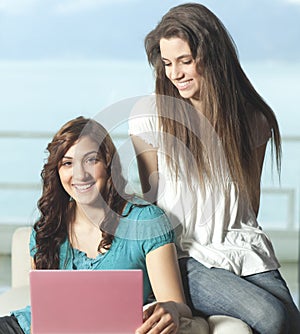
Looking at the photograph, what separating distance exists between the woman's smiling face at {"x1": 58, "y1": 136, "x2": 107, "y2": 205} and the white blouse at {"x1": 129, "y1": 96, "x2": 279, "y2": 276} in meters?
0.12

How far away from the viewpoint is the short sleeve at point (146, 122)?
1809mm

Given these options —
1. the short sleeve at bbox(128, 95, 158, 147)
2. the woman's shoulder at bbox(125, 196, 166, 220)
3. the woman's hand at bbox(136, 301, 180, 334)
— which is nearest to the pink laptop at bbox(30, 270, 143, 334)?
the woman's hand at bbox(136, 301, 180, 334)

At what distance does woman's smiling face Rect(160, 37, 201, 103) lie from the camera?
1.79m

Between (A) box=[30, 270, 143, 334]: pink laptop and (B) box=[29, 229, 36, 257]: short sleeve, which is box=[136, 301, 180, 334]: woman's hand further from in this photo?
(B) box=[29, 229, 36, 257]: short sleeve

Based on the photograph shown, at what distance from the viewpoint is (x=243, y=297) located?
1682 mm

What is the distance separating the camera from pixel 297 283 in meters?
3.40

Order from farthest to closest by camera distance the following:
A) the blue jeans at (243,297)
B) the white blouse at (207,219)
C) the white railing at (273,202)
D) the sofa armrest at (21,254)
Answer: the white railing at (273,202) < the sofa armrest at (21,254) < the white blouse at (207,219) < the blue jeans at (243,297)

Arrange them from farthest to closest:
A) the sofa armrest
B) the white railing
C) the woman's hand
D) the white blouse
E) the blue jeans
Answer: the white railing, the sofa armrest, the white blouse, the blue jeans, the woman's hand

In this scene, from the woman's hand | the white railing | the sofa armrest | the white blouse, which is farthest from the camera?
the white railing

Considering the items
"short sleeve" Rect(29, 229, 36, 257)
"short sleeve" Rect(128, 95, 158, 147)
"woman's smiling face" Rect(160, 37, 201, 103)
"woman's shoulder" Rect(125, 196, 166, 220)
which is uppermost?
"woman's smiling face" Rect(160, 37, 201, 103)

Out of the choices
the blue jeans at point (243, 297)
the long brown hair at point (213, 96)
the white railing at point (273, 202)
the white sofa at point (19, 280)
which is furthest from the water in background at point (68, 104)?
the blue jeans at point (243, 297)

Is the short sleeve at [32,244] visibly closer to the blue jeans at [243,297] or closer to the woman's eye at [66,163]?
the woman's eye at [66,163]

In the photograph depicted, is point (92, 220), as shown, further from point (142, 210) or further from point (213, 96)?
point (213, 96)

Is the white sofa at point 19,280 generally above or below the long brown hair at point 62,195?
below
